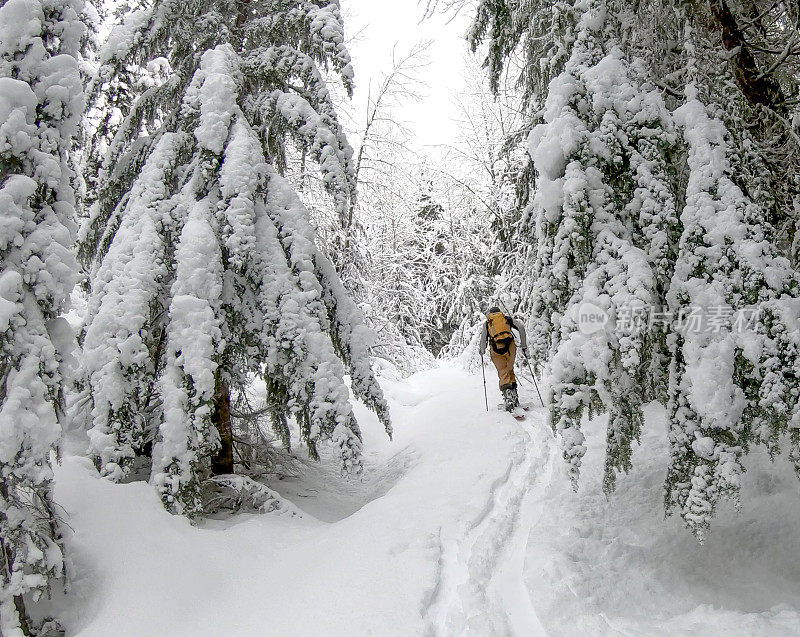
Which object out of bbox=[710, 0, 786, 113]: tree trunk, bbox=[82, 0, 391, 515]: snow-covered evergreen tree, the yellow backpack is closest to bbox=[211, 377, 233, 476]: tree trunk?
bbox=[82, 0, 391, 515]: snow-covered evergreen tree

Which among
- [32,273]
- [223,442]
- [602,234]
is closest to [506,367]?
[223,442]

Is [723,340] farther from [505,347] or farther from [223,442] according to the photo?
[505,347]

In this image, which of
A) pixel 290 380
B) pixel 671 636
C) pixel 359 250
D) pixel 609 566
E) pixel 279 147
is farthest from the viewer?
pixel 359 250

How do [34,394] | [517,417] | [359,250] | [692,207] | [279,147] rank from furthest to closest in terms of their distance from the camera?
[359,250] < [517,417] < [279,147] < [692,207] < [34,394]

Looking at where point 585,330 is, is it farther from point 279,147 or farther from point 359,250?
point 359,250

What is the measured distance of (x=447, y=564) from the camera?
4.07 meters

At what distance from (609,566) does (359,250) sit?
10.1 m

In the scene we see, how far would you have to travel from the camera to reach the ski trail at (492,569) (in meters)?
3.37

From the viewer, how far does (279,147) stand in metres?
6.24

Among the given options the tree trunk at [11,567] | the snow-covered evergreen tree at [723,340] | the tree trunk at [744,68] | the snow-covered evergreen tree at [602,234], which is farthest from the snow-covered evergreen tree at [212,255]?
the tree trunk at [744,68]

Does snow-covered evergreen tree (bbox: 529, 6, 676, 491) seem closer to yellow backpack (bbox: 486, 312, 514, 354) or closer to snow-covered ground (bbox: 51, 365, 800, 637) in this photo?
snow-covered ground (bbox: 51, 365, 800, 637)

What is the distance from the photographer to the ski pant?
8758mm

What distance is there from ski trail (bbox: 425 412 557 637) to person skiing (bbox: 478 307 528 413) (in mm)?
2711

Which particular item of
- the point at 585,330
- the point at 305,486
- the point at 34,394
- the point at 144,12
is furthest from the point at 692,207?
the point at 144,12
